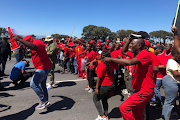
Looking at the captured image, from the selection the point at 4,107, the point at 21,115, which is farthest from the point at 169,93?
the point at 4,107

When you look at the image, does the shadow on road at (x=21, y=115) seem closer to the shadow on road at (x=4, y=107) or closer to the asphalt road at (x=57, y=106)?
the asphalt road at (x=57, y=106)

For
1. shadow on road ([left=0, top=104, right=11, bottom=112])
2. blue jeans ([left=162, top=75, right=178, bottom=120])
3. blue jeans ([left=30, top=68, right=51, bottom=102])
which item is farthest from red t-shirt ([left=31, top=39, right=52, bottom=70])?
blue jeans ([left=162, top=75, right=178, bottom=120])

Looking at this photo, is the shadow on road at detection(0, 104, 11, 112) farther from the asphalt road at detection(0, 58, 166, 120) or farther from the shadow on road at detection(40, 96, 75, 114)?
the shadow on road at detection(40, 96, 75, 114)

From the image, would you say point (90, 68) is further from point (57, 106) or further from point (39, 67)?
point (39, 67)

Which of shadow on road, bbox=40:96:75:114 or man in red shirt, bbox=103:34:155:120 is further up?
man in red shirt, bbox=103:34:155:120

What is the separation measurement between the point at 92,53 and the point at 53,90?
84.8 inches

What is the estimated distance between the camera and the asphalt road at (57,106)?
3.33 metres

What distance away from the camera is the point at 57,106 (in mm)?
3896

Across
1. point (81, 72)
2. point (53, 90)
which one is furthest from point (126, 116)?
point (81, 72)

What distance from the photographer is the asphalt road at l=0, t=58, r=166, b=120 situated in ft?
10.9

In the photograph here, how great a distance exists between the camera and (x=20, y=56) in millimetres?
8094

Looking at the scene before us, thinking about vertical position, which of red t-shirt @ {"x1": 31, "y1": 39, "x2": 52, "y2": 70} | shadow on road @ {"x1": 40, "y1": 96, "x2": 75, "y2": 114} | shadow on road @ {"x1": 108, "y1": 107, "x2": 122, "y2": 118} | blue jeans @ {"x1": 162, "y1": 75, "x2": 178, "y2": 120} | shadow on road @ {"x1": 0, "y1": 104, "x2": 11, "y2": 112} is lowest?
shadow on road @ {"x1": 108, "y1": 107, "x2": 122, "y2": 118}

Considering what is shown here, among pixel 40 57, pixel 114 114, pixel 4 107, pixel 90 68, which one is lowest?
pixel 114 114

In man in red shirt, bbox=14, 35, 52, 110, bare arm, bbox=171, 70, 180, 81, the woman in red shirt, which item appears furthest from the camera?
man in red shirt, bbox=14, 35, 52, 110
